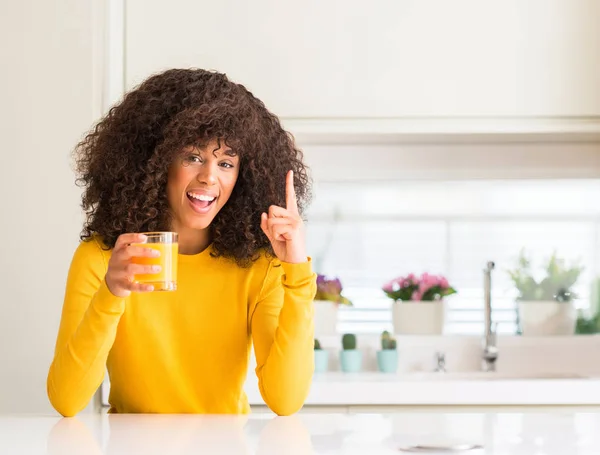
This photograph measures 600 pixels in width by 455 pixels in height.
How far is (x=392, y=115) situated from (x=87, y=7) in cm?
111

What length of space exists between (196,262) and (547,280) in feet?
6.38

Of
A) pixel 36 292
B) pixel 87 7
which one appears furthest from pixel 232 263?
pixel 87 7

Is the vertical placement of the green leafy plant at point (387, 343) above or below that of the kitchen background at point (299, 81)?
below

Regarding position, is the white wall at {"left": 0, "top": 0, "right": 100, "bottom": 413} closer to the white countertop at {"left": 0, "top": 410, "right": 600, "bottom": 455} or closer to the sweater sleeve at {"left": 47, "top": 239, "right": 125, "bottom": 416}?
the sweater sleeve at {"left": 47, "top": 239, "right": 125, "bottom": 416}

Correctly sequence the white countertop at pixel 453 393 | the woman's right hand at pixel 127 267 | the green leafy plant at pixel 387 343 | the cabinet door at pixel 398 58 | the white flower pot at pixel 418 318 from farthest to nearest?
1. the white flower pot at pixel 418 318
2. the green leafy plant at pixel 387 343
3. the cabinet door at pixel 398 58
4. the white countertop at pixel 453 393
5. the woman's right hand at pixel 127 267

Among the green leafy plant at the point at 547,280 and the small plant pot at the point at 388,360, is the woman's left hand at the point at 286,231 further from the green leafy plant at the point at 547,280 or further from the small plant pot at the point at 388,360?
the green leafy plant at the point at 547,280

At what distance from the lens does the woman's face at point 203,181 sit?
5.93ft

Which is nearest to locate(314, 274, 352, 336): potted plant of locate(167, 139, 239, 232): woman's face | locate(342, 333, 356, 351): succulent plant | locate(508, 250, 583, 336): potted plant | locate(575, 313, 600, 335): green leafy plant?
locate(342, 333, 356, 351): succulent plant

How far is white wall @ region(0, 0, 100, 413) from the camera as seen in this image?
2773 millimetres

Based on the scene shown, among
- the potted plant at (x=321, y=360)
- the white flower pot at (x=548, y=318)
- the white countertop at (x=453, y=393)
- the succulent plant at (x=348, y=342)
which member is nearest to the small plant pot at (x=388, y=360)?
the succulent plant at (x=348, y=342)

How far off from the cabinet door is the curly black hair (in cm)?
96

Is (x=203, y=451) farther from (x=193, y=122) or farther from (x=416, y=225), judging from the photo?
(x=416, y=225)

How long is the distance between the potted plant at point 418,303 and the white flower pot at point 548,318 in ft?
1.02

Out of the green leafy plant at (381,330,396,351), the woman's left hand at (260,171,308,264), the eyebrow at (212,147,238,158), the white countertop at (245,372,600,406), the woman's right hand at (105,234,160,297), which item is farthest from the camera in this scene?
the green leafy plant at (381,330,396,351)
